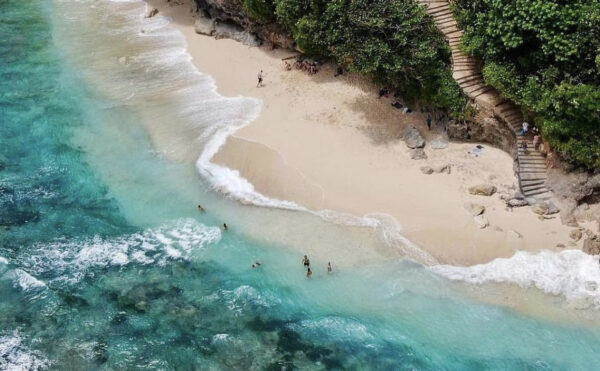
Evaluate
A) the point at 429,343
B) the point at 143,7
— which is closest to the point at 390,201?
the point at 429,343

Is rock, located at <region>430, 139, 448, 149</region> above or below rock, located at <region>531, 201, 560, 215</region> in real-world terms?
above

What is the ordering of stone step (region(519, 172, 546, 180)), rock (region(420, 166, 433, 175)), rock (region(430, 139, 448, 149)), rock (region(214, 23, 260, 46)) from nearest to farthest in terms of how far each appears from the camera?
1. stone step (region(519, 172, 546, 180))
2. rock (region(420, 166, 433, 175))
3. rock (region(430, 139, 448, 149))
4. rock (region(214, 23, 260, 46))

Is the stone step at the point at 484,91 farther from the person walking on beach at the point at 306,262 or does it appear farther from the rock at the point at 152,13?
the rock at the point at 152,13

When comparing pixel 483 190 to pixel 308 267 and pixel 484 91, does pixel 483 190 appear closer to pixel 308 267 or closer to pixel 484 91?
pixel 484 91

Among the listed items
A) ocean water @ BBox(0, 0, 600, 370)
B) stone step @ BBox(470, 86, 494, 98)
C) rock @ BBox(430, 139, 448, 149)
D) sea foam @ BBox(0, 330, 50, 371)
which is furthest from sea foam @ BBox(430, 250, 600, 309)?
sea foam @ BBox(0, 330, 50, 371)

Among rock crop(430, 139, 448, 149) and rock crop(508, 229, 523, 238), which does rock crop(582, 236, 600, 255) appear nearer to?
rock crop(508, 229, 523, 238)
